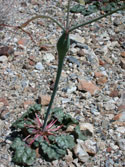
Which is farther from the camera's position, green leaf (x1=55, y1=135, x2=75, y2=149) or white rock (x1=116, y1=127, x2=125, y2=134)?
white rock (x1=116, y1=127, x2=125, y2=134)

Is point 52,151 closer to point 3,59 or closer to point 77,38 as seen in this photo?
point 3,59

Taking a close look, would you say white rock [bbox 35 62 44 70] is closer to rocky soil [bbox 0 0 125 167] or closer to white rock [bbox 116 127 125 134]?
Result: rocky soil [bbox 0 0 125 167]

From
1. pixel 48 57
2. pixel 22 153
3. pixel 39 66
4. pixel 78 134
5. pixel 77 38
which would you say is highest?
pixel 77 38

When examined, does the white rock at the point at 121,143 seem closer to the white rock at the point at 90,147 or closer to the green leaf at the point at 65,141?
the white rock at the point at 90,147

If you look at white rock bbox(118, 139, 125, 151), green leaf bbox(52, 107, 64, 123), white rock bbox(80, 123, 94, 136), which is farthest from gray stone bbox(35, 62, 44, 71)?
white rock bbox(118, 139, 125, 151)

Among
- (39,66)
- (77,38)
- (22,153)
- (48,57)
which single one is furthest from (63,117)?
(77,38)
